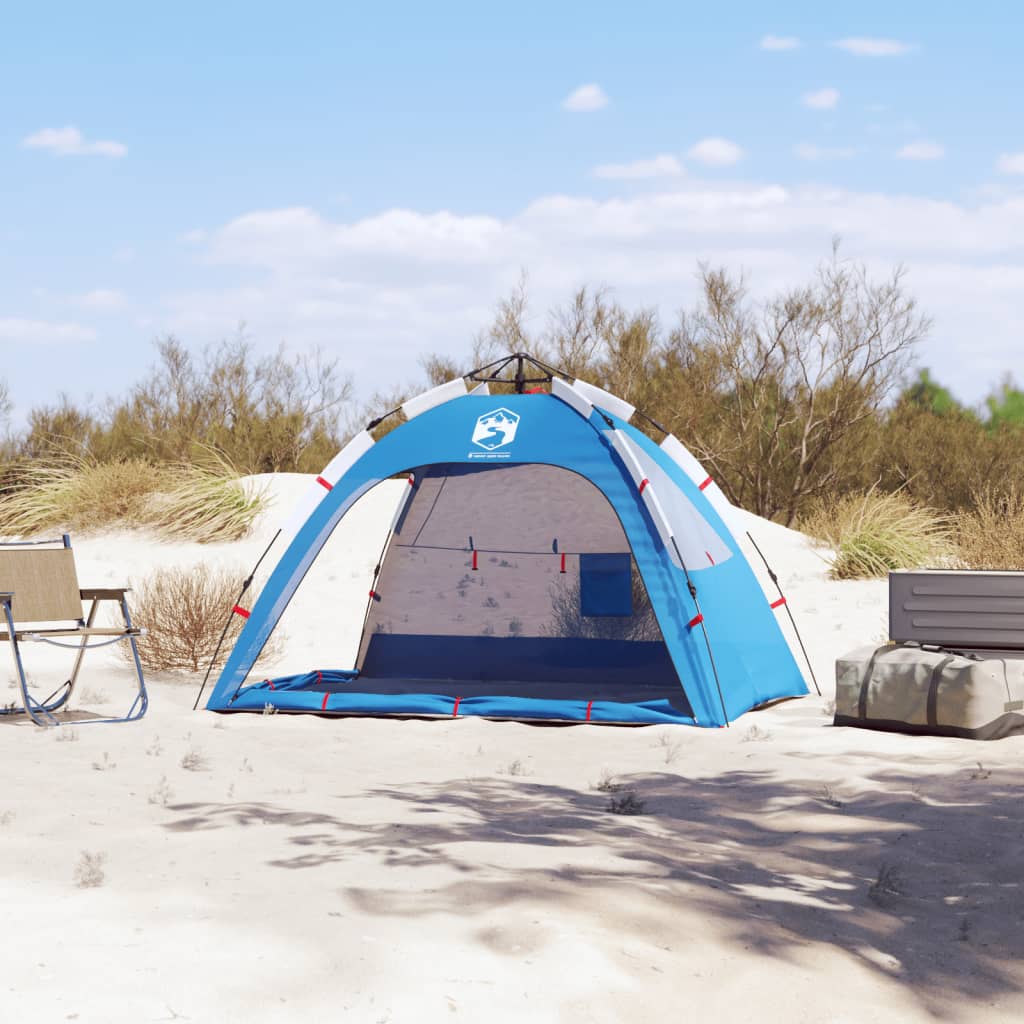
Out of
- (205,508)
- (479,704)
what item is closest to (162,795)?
(479,704)

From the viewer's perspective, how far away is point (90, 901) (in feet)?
10.8

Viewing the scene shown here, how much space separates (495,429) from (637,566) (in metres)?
1.12

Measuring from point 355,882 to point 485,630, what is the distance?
16.2 ft

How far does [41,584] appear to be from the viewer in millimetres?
6848

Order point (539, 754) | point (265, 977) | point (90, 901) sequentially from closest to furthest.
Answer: point (265, 977)
point (90, 901)
point (539, 754)

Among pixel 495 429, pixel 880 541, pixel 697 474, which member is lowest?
pixel 880 541

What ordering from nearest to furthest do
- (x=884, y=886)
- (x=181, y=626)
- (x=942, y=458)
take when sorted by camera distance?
(x=884, y=886) → (x=181, y=626) → (x=942, y=458)

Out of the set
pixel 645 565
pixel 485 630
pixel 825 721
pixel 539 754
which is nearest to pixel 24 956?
pixel 539 754

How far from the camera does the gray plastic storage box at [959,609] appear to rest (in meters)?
7.05

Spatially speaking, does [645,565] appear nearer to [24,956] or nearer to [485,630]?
[485,630]

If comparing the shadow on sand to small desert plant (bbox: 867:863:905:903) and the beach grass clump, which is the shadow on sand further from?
the beach grass clump

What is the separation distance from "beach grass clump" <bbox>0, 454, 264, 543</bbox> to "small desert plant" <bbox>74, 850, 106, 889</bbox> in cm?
1124

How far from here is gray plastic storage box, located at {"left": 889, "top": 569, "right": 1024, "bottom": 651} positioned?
705 cm

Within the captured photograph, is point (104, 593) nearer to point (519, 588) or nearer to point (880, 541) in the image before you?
point (519, 588)
